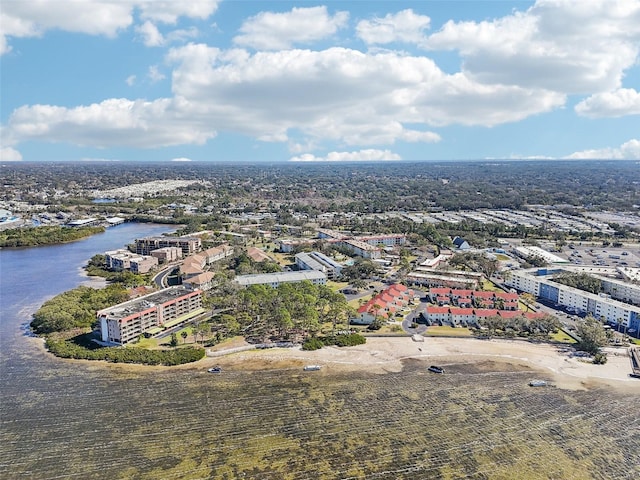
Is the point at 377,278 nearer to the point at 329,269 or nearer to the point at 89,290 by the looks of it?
the point at 329,269

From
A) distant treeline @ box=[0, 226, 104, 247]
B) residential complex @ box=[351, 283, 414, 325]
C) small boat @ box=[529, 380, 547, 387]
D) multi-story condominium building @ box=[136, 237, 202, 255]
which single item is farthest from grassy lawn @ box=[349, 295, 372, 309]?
distant treeline @ box=[0, 226, 104, 247]

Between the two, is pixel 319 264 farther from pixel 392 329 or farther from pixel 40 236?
pixel 40 236

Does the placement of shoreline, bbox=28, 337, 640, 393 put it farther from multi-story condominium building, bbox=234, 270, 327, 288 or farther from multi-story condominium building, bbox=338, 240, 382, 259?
multi-story condominium building, bbox=338, 240, 382, 259

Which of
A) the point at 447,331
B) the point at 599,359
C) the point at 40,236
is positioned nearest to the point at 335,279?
the point at 447,331

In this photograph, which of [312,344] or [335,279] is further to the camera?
[335,279]

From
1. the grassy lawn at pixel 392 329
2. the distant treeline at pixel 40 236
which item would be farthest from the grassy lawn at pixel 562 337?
the distant treeline at pixel 40 236

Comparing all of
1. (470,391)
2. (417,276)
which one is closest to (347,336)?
(470,391)
